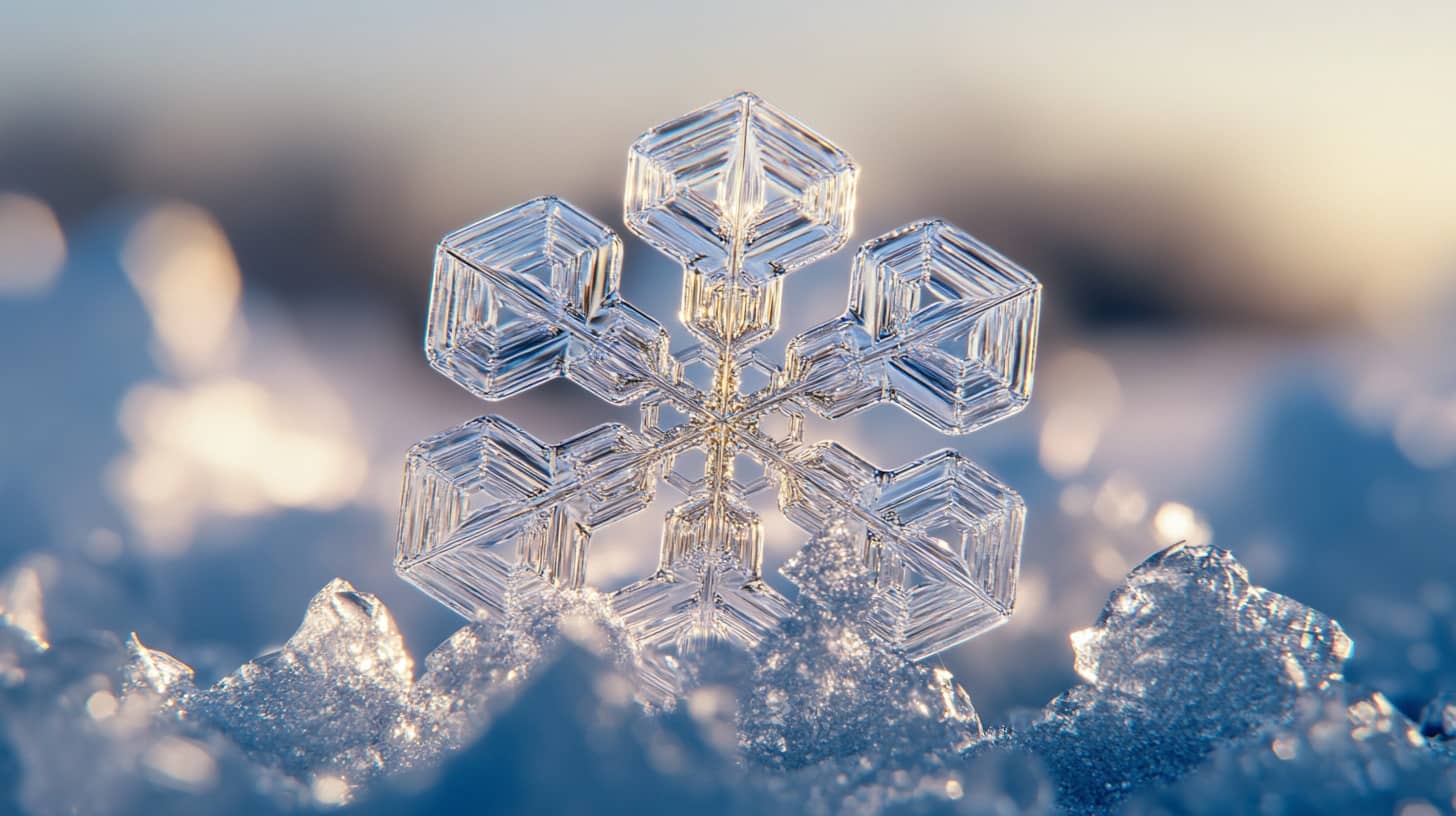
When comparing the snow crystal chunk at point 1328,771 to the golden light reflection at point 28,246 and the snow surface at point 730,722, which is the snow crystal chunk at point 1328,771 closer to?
the snow surface at point 730,722

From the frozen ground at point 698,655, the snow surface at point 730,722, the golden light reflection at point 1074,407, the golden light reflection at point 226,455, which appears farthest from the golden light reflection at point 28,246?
the golden light reflection at point 1074,407

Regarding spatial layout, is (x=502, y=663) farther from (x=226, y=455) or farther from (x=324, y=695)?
(x=226, y=455)

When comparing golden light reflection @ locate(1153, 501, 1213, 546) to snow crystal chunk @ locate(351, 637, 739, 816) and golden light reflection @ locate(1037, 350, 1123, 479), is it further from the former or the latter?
snow crystal chunk @ locate(351, 637, 739, 816)

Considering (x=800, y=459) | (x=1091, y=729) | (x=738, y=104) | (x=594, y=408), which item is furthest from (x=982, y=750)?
(x=594, y=408)

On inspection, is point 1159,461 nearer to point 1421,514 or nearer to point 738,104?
point 1421,514

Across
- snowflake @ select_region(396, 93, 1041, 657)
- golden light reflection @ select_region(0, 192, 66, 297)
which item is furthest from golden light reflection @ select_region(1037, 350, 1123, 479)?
golden light reflection @ select_region(0, 192, 66, 297)

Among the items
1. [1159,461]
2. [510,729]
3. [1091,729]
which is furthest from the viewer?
[1159,461]

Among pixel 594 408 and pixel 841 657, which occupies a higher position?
pixel 841 657
